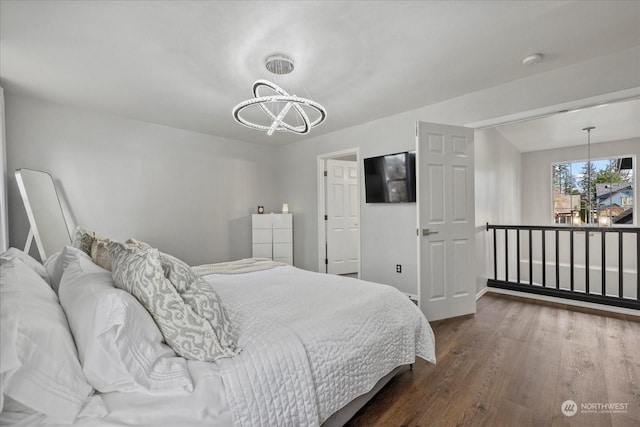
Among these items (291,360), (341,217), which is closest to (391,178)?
(341,217)

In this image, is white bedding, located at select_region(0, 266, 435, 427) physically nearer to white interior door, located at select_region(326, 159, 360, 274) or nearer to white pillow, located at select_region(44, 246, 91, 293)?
white pillow, located at select_region(44, 246, 91, 293)

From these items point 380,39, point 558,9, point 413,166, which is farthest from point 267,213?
point 558,9

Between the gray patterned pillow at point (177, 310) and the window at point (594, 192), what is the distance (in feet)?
23.9

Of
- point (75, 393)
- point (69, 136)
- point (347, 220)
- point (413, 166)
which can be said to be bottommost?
point (75, 393)

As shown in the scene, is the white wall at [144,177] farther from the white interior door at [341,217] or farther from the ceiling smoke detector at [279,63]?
the ceiling smoke detector at [279,63]

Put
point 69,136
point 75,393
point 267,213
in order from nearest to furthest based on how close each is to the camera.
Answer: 1. point 75,393
2. point 69,136
3. point 267,213

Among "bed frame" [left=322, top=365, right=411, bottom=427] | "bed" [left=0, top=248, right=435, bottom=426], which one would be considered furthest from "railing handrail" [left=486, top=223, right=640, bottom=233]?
"bed frame" [left=322, top=365, right=411, bottom=427]

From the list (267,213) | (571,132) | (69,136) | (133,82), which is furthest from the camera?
(267,213)

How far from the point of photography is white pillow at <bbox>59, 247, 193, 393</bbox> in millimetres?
944

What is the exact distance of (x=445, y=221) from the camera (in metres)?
3.21

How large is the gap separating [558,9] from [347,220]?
3.87 metres

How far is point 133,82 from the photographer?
285 cm

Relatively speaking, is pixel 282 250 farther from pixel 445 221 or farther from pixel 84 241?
pixel 84 241

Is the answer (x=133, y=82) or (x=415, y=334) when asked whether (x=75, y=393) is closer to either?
(x=415, y=334)
